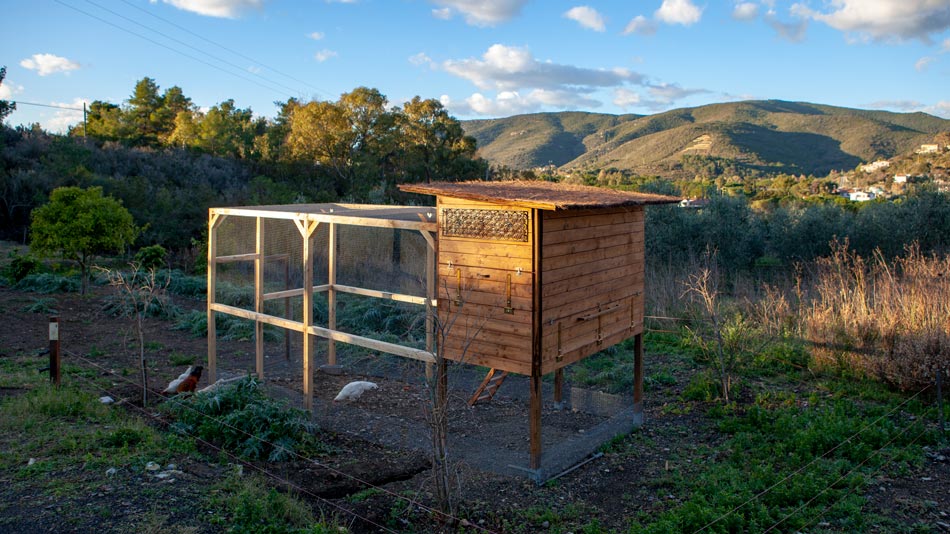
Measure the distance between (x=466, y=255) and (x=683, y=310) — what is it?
23.0 ft

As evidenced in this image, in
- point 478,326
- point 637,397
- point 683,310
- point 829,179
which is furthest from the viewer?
point 829,179

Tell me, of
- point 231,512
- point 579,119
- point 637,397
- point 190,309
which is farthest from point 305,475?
point 579,119

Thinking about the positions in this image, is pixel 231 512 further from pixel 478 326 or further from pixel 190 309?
pixel 190 309

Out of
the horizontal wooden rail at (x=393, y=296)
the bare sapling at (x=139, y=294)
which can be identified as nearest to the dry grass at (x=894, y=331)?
the horizontal wooden rail at (x=393, y=296)

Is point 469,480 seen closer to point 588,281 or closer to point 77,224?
point 588,281

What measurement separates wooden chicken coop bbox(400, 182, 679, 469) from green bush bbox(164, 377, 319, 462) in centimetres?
170

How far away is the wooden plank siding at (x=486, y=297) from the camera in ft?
18.5

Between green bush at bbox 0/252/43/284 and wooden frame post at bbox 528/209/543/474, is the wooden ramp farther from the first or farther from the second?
green bush at bbox 0/252/43/284

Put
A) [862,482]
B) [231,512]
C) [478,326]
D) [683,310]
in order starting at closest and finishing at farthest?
[231,512]
[862,482]
[478,326]
[683,310]

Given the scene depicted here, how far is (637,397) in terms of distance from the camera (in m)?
7.19

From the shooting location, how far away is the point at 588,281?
629cm

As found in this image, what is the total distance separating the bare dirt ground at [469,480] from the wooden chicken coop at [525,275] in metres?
0.66

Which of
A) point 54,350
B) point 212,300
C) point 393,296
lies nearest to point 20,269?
point 212,300

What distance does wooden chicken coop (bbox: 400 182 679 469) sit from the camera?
5566mm
